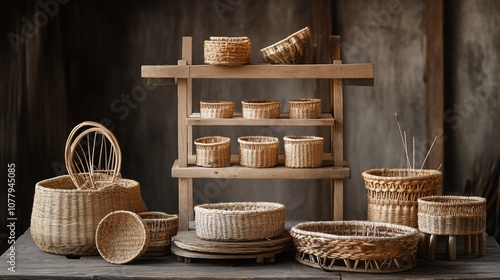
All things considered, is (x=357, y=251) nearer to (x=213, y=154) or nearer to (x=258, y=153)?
(x=258, y=153)

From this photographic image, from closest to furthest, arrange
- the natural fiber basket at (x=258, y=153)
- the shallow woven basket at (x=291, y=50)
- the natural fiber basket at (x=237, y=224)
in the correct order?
the natural fiber basket at (x=237, y=224), the shallow woven basket at (x=291, y=50), the natural fiber basket at (x=258, y=153)

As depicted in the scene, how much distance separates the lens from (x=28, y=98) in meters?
6.57

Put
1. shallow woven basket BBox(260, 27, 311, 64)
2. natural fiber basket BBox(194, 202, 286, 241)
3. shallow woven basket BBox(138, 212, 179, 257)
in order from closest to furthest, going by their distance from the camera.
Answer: natural fiber basket BBox(194, 202, 286, 241)
shallow woven basket BBox(138, 212, 179, 257)
shallow woven basket BBox(260, 27, 311, 64)

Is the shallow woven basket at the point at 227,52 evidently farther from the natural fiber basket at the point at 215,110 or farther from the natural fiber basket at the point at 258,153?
the natural fiber basket at the point at 258,153

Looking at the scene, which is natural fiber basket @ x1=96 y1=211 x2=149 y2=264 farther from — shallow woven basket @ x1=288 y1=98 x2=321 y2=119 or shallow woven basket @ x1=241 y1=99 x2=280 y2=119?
shallow woven basket @ x1=288 y1=98 x2=321 y2=119

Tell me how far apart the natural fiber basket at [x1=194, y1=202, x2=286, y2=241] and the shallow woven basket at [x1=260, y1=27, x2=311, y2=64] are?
98 centimetres

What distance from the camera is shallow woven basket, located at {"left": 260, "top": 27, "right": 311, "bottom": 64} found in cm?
570

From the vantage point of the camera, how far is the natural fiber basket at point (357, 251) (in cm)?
507

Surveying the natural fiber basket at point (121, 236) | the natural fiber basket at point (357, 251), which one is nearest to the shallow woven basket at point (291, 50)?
the natural fiber basket at point (357, 251)

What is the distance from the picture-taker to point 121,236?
5477 mm

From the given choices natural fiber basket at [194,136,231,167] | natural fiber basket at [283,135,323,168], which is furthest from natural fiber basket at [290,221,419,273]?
natural fiber basket at [194,136,231,167]

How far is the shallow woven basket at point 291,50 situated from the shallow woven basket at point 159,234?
1.20 m

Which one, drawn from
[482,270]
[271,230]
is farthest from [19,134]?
[482,270]

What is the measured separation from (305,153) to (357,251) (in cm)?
92
